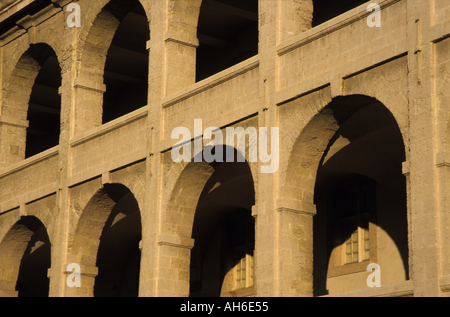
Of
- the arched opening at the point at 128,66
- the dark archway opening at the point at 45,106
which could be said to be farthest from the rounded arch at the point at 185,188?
the dark archway opening at the point at 45,106

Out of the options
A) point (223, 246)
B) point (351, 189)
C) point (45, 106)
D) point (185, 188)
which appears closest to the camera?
point (185, 188)

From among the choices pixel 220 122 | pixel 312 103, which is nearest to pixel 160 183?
pixel 220 122

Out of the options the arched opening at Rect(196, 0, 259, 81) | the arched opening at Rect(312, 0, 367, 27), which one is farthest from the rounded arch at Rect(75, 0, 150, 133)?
the arched opening at Rect(312, 0, 367, 27)

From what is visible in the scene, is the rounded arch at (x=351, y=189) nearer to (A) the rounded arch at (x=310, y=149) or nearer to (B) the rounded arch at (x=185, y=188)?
(A) the rounded arch at (x=310, y=149)

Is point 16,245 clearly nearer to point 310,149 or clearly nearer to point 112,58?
point 112,58

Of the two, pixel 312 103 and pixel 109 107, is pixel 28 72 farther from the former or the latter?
pixel 312 103

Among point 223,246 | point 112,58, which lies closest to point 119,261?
point 223,246

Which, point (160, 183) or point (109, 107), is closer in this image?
point (160, 183)

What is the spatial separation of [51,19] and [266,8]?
20.9 ft

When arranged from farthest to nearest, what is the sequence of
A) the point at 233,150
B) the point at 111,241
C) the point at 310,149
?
the point at 111,241 → the point at 233,150 → the point at 310,149

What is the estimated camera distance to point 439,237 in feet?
31.5

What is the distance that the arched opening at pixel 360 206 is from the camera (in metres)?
13.5

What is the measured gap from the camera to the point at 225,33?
1830cm

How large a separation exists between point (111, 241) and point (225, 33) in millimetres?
5710
